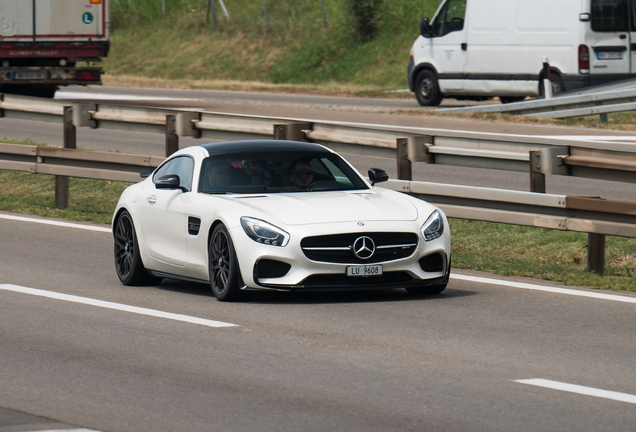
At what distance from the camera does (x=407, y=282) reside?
30.6ft

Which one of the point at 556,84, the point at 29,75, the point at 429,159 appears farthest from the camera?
the point at 29,75

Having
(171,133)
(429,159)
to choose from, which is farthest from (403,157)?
(171,133)

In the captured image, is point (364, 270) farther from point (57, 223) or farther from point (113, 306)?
point (57, 223)

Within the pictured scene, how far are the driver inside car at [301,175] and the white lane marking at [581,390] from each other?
3.82 meters

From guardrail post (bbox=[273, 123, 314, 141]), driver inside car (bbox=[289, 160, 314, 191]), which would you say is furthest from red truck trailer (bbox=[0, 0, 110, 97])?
driver inside car (bbox=[289, 160, 314, 191])

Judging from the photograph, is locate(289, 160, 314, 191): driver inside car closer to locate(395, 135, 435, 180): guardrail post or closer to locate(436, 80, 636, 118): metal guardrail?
locate(395, 135, 435, 180): guardrail post

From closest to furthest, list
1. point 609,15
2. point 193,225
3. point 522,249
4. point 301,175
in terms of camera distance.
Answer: point 193,225 < point 301,175 < point 522,249 < point 609,15

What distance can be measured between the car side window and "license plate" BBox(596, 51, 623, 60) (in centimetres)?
1630

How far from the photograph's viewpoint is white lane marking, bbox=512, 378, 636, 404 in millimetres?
6180

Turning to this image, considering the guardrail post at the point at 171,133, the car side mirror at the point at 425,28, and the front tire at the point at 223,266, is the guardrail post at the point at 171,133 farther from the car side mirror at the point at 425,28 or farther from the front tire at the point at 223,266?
the car side mirror at the point at 425,28

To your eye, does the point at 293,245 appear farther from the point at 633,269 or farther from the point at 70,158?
the point at 70,158

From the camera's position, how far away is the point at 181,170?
10.5 meters

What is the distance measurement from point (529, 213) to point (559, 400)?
15.9ft

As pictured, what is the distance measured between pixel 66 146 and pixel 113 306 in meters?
7.10
